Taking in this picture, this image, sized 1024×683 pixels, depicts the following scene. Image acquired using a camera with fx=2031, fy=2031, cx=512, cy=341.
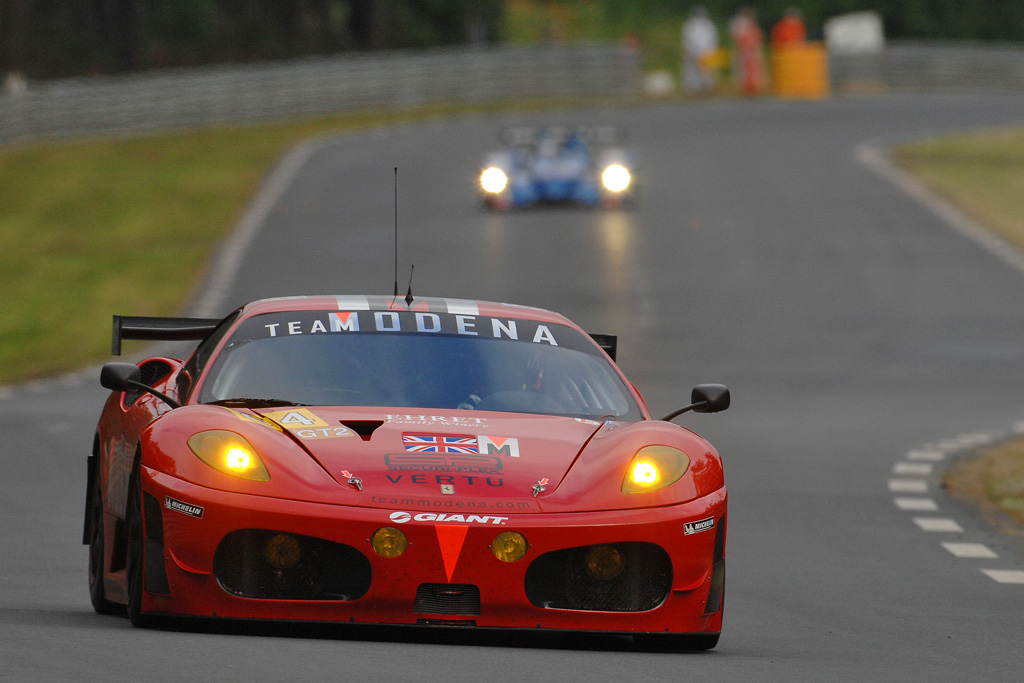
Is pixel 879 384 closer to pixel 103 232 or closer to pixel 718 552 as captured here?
pixel 718 552

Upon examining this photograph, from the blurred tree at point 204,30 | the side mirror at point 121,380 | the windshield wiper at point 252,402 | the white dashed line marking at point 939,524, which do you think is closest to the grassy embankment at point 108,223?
the blurred tree at point 204,30

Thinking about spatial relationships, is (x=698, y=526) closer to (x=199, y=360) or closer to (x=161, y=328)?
(x=199, y=360)

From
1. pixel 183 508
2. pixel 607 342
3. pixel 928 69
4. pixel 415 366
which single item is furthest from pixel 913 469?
pixel 928 69

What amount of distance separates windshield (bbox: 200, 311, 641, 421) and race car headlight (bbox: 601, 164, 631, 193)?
26656 mm

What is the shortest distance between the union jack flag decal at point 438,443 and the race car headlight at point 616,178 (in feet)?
91.3

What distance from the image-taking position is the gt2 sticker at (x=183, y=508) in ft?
20.6

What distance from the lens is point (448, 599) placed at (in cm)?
626

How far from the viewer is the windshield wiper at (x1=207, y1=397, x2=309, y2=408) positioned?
710 centimetres

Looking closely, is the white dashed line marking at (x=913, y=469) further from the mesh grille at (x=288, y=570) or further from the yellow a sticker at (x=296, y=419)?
the mesh grille at (x=288, y=570)

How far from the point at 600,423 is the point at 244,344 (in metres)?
1.40

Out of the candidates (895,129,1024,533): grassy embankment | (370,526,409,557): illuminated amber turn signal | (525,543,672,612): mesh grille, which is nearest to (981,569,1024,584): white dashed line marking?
(525,543,672,612): mesh grille

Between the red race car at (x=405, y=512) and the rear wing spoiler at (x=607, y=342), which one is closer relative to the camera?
the red race car at (x=405, y=512)

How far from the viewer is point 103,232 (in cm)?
→ 3422

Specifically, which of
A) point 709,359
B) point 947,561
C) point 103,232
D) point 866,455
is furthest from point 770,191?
point 947,561
